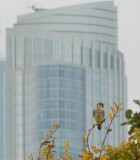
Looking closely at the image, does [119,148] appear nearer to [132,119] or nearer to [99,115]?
[132,119]

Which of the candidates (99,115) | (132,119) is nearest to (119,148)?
(132,119)

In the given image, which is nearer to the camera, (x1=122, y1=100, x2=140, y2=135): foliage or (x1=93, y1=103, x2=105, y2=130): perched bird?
(x1=93, y1=103, x2=105, y2=130): perched bird

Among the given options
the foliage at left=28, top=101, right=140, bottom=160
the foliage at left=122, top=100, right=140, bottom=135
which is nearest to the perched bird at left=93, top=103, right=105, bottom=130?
the foliage at left=28, top=101, right=140, bottom=160

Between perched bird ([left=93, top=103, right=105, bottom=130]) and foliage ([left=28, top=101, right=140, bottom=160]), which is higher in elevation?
perched bird ([left=93, top=103, right=105, bottom=130])

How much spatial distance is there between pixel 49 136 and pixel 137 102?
121 cm

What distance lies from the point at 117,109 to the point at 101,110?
155 mm

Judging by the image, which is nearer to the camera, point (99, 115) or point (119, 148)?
point (99, 115)

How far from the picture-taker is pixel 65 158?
11.2 meters

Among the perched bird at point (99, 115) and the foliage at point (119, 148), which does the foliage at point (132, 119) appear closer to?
the foliage at point (119, 148)

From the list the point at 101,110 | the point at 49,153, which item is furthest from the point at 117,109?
the point at 49,153

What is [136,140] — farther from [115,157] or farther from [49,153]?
[49,153]

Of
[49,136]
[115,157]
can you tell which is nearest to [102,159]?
[115,157]

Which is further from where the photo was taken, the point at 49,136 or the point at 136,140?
the point at 49,136

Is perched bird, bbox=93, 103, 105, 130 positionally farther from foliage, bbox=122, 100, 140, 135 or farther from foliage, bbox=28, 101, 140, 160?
foliage, bbox=122, 100, 140, 135
